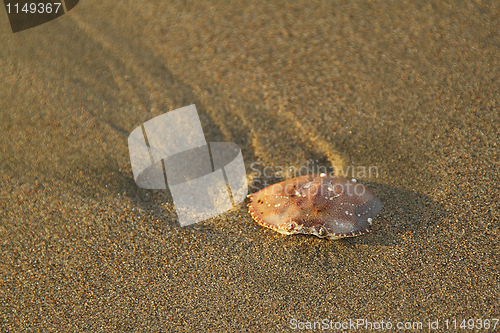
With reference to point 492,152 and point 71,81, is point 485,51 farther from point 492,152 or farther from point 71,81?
point 71,81

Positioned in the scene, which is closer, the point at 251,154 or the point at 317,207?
the point at 317,207

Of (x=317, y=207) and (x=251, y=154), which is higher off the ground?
(x=251, y=154)

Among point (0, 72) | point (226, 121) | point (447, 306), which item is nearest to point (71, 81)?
point (0, 72)
